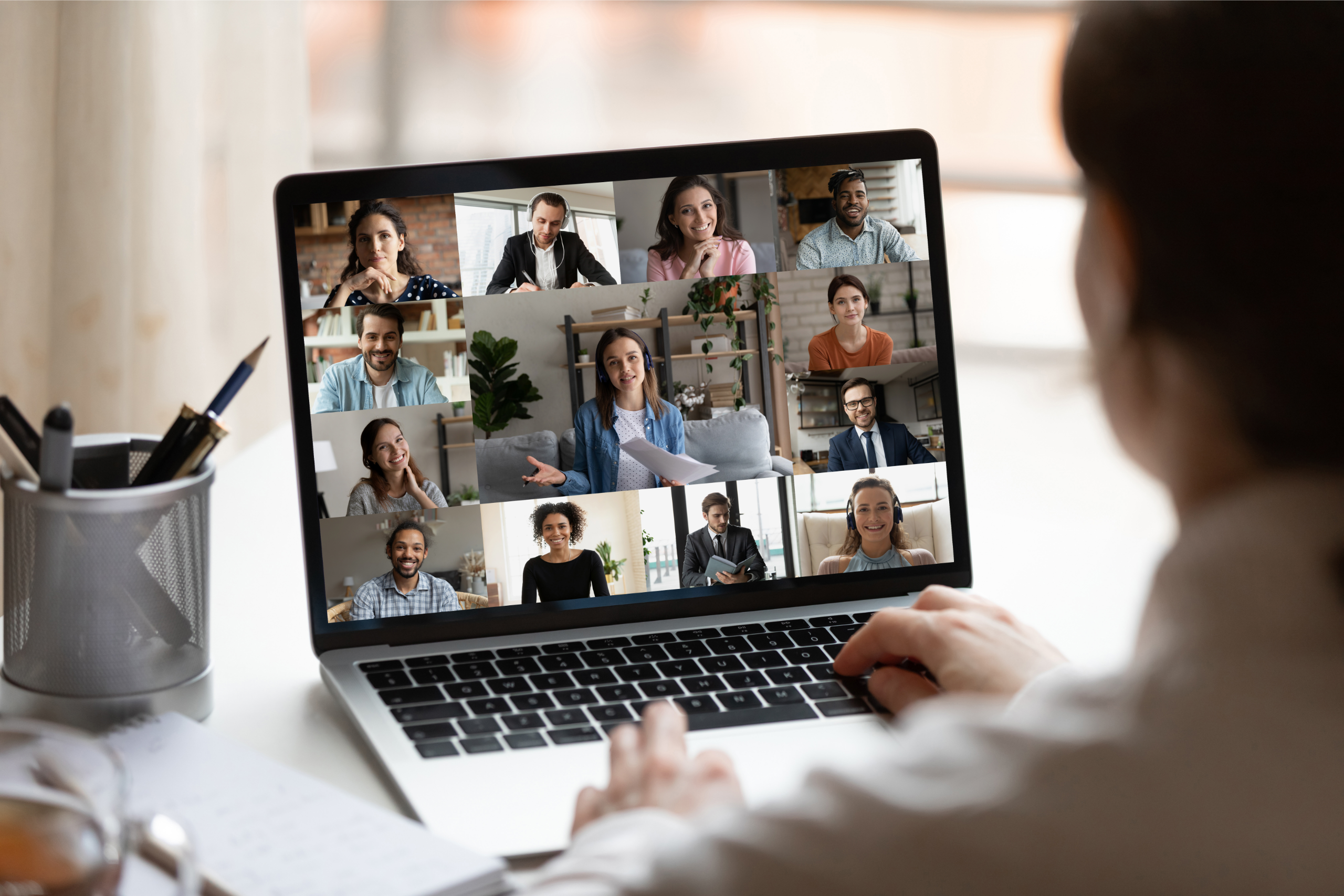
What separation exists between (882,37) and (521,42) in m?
1.04

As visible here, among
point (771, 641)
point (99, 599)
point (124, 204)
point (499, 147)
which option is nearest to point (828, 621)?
point (771, 641)

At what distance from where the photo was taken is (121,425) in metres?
1.88

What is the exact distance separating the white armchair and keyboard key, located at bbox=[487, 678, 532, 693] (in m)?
0.23

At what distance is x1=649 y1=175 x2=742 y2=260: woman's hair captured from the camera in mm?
793

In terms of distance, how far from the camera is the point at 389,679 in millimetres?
711

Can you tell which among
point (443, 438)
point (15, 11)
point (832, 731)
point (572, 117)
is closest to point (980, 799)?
point (832, 731)

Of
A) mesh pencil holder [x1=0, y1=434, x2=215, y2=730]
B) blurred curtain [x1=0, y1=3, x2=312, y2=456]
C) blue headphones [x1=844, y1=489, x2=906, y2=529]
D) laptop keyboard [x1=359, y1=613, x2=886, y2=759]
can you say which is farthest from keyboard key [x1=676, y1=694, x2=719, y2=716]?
blurred curtain [x1=0, y1=3, x2=312, y2=456]

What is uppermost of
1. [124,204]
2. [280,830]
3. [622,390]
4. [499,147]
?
[499,147]

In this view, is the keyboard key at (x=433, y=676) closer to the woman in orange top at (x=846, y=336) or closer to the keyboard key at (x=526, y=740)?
the keyboard key at (x=526, y=740)

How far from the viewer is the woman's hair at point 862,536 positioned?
0.81 m

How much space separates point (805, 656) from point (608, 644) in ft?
0.46

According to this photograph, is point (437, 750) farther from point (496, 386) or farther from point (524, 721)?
point (496, 386)

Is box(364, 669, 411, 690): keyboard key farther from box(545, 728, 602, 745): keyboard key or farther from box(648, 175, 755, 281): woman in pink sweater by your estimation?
box(648, 175, 755, 281): woman in pink sweater

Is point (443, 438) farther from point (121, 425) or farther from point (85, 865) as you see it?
point (121, 425)
